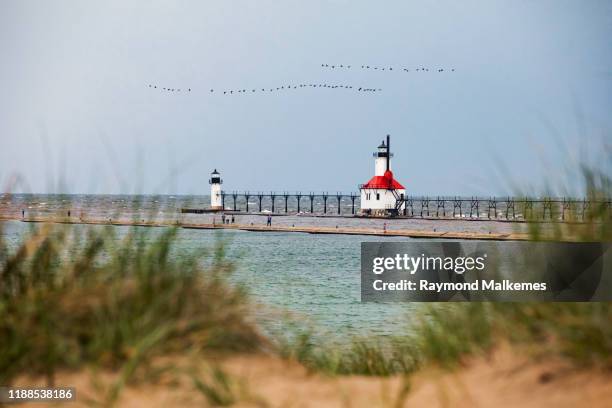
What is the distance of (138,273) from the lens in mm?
4289

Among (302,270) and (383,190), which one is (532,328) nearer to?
(302,270)

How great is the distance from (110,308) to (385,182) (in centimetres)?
8568

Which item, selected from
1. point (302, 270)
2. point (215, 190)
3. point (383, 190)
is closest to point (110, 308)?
point (302, 270)

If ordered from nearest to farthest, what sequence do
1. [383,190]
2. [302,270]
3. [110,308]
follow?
[110,308]
[302,270]
[383,190]

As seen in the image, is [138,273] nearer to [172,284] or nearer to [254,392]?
[172,284]

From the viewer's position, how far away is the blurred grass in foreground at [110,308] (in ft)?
12.7

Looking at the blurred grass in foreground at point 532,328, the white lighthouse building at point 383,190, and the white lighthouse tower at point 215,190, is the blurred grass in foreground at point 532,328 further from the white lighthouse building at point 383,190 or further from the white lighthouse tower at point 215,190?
the white lighthouse tower at point 215,190

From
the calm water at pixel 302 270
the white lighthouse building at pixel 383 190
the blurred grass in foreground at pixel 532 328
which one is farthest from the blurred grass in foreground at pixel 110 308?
the white lighthouse building at pixel 383 190

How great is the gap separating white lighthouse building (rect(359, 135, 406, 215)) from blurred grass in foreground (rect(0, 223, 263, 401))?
8406 centimetres

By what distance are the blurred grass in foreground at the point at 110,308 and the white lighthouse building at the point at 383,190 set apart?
276 ft

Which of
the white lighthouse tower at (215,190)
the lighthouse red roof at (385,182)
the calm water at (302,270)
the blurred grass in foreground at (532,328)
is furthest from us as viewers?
the white lighthouse tower at (215,190)

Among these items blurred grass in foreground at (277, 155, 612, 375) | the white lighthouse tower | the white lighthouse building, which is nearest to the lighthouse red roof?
the white lighthouse building

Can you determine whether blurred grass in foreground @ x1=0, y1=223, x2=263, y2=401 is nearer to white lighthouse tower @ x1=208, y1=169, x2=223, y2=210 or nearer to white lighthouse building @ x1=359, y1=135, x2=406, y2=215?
white lighthouse building @ x1=359, y1=135, x2=406, y2=215

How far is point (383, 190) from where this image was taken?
88.1 meters
